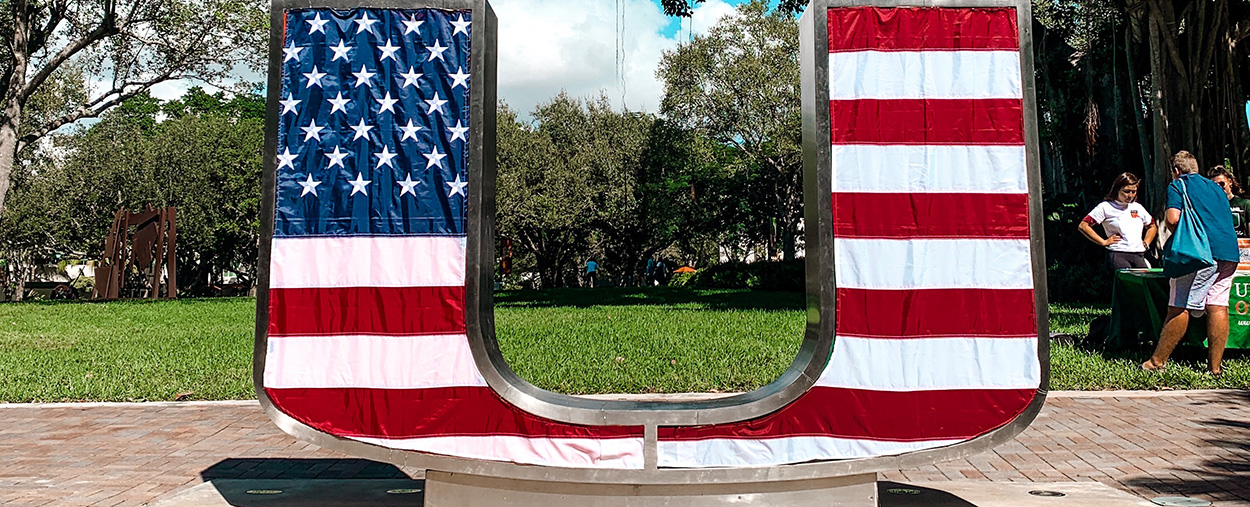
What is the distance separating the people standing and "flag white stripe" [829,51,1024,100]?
14.9ft

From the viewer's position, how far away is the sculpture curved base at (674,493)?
363cm

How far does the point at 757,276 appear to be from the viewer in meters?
30.4

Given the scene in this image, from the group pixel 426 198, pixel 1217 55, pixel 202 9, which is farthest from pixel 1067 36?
pixel 426 198

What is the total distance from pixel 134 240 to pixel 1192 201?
26789 mm

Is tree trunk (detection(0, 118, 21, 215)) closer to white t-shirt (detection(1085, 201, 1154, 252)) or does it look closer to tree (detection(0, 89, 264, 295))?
tree (detection(0, 89, 264, 295))

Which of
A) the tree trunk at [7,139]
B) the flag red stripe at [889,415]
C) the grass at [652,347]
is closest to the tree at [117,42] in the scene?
the tree trunk at [7,139]

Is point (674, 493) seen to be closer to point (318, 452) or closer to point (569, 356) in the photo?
point (318, 452)

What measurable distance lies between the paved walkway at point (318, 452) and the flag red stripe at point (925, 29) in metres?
2.32

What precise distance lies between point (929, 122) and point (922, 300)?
709 mm

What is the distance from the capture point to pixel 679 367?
8.23m

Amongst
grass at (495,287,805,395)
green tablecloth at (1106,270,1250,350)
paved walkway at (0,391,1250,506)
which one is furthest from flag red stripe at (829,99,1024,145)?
green tablecloth at (1106,270,1250,350)

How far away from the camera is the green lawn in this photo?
759 centimetres

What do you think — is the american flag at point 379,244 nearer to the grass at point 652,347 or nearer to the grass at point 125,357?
the grass at point 652,347

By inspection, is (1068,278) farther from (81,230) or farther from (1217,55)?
(81,230)
